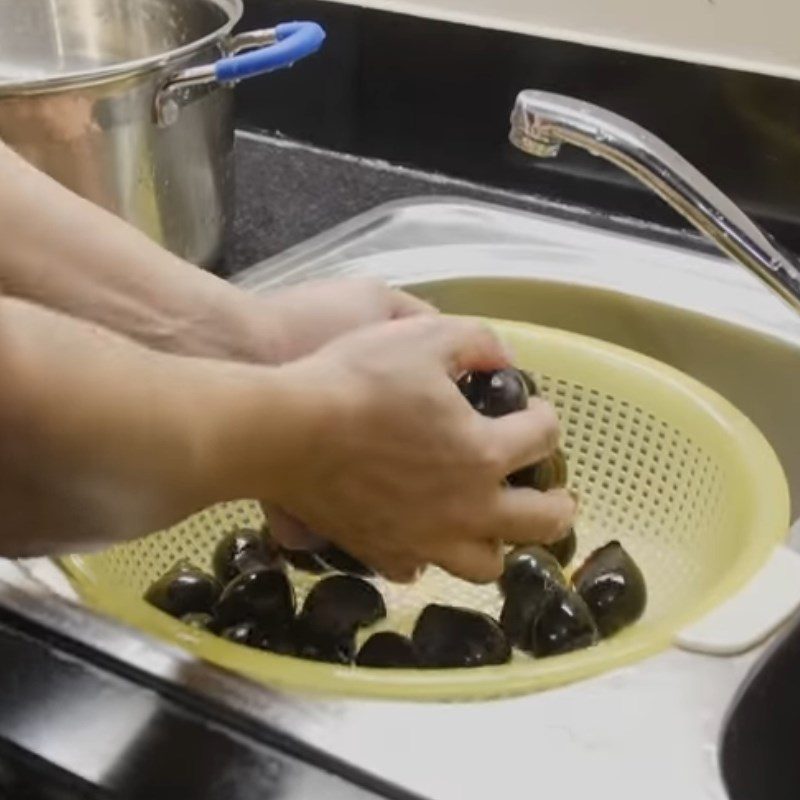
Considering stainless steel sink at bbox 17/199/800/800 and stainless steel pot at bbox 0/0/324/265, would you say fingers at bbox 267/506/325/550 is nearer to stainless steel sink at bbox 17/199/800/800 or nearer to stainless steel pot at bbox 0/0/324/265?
stainless steel sink at bbox 17/199/800/800

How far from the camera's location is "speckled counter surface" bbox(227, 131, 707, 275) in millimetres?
907

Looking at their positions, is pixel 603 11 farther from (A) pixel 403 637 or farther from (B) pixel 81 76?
(A) pixel 403 637

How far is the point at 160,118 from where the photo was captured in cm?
75

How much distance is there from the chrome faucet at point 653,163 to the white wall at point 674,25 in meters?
0.19

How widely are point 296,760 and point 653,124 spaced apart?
1.65ft

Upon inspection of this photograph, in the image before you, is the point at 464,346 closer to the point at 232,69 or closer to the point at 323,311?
the point at 323,311

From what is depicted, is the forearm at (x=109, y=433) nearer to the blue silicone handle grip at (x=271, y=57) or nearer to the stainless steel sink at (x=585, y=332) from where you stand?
the stainless steel sink at (x=585, y=332)

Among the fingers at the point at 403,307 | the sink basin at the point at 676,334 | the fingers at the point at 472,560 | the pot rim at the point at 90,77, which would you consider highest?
the pot rim at the point at 90,77

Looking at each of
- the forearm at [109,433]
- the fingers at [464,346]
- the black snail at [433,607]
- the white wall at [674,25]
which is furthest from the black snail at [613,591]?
the white wall at [674,25]

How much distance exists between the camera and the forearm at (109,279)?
56 cm

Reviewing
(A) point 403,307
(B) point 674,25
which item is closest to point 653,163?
(A) point 403,307

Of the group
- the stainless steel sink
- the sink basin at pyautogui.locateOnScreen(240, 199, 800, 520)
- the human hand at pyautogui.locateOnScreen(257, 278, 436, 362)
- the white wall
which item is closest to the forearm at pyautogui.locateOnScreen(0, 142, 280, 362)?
the human hand at pyautogui.locateOnScreen(257, 278, 436, 362)

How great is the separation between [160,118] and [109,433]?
36cm

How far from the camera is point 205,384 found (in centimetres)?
45
